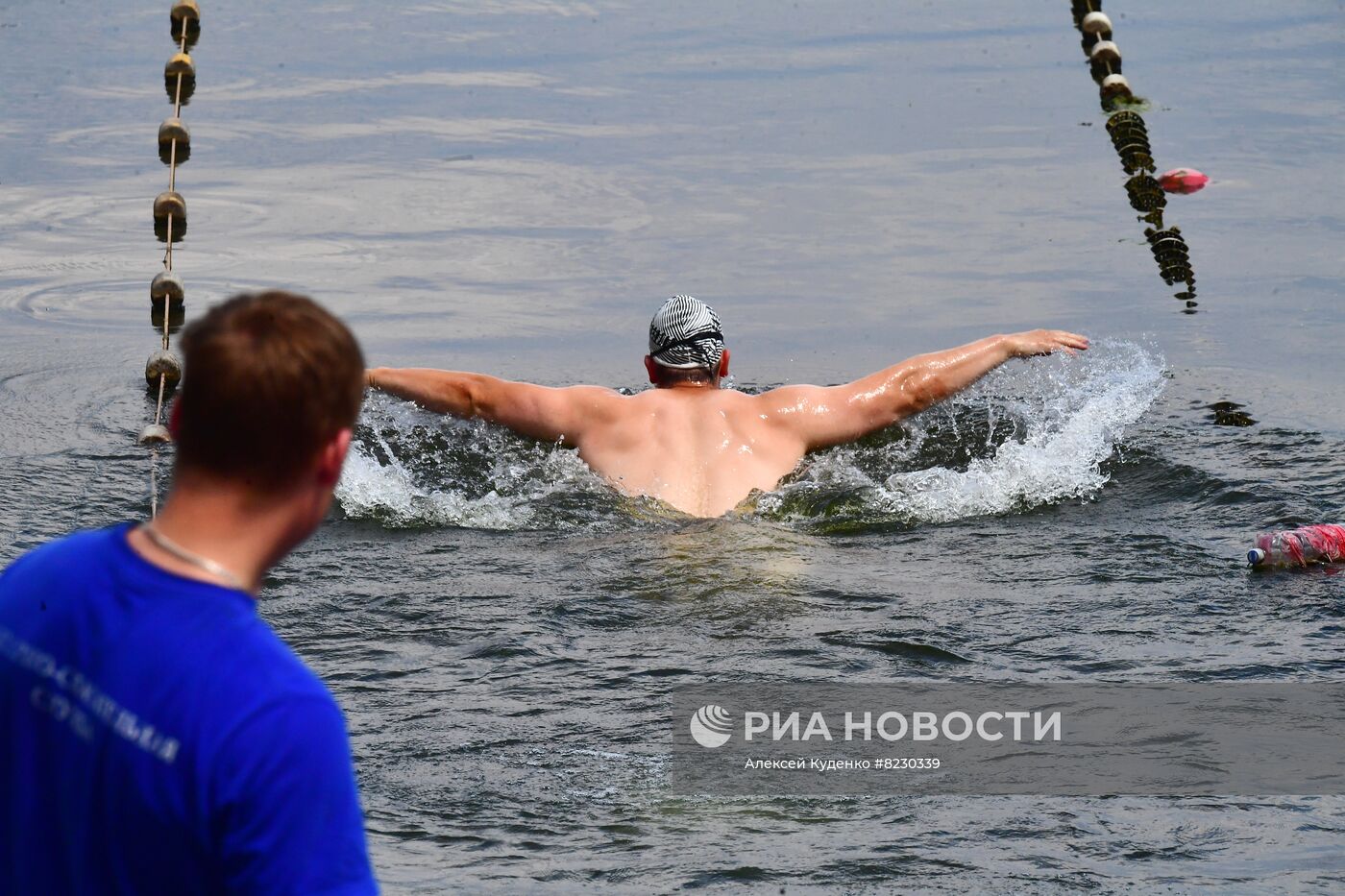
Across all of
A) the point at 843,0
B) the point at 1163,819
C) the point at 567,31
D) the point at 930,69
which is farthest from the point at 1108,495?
the point at 843,0

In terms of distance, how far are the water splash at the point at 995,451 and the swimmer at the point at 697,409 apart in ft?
0.79

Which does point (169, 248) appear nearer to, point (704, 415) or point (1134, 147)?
point (704, 415)

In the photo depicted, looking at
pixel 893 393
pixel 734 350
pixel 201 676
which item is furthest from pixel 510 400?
pixel 201 676

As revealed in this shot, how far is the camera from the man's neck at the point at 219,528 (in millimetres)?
2225

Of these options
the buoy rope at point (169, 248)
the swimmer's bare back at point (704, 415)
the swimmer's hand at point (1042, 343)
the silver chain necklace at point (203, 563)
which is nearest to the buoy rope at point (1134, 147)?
the swimmer's hand at point (1042, 343)

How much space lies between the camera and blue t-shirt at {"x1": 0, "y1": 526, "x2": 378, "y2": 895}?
211cm

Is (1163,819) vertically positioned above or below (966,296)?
below

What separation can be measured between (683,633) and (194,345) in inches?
160

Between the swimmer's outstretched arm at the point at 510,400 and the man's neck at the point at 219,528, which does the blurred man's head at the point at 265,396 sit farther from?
the swimmer's outstretched arm at the point at 510,400

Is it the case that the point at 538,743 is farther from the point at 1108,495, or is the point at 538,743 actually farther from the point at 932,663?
the point at 1108,495

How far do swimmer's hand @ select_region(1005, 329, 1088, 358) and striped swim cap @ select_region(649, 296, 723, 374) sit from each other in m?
1.32

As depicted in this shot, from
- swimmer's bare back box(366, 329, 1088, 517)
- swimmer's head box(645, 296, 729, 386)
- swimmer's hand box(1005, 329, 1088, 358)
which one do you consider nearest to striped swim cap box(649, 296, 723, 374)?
swimmer's head box(645, 296, 729, 386)

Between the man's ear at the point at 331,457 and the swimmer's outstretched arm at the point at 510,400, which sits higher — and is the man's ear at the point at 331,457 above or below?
above

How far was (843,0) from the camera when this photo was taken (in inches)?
834
